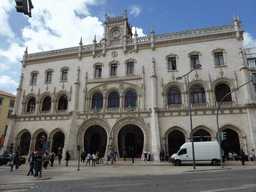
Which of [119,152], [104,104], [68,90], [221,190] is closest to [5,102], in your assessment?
[68,90]

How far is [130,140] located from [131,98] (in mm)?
6236

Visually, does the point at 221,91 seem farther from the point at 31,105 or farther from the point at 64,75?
the point at 31,105

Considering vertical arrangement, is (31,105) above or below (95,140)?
above

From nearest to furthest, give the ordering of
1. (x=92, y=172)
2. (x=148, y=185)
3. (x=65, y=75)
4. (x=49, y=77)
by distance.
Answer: (x=148, y=185), (x=92, y=172), (x=65, y=75), (x=49, y=77)

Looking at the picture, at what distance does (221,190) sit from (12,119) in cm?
3424

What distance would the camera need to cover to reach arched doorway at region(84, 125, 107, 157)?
27.7 meters

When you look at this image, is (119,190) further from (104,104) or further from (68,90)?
(68,90)

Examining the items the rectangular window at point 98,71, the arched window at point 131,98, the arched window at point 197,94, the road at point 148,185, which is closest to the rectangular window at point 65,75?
the rectangular window at point 98,71

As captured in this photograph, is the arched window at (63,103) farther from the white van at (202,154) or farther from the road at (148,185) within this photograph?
the road at (148,185)

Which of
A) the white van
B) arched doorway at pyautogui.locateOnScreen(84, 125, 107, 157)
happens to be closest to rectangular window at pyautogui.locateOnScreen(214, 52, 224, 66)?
the white van

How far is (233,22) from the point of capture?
27.3m

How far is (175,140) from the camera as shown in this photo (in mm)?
25359

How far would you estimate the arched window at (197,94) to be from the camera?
1018 inches

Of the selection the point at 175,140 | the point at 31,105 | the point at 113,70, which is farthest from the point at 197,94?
the point at 31,105
